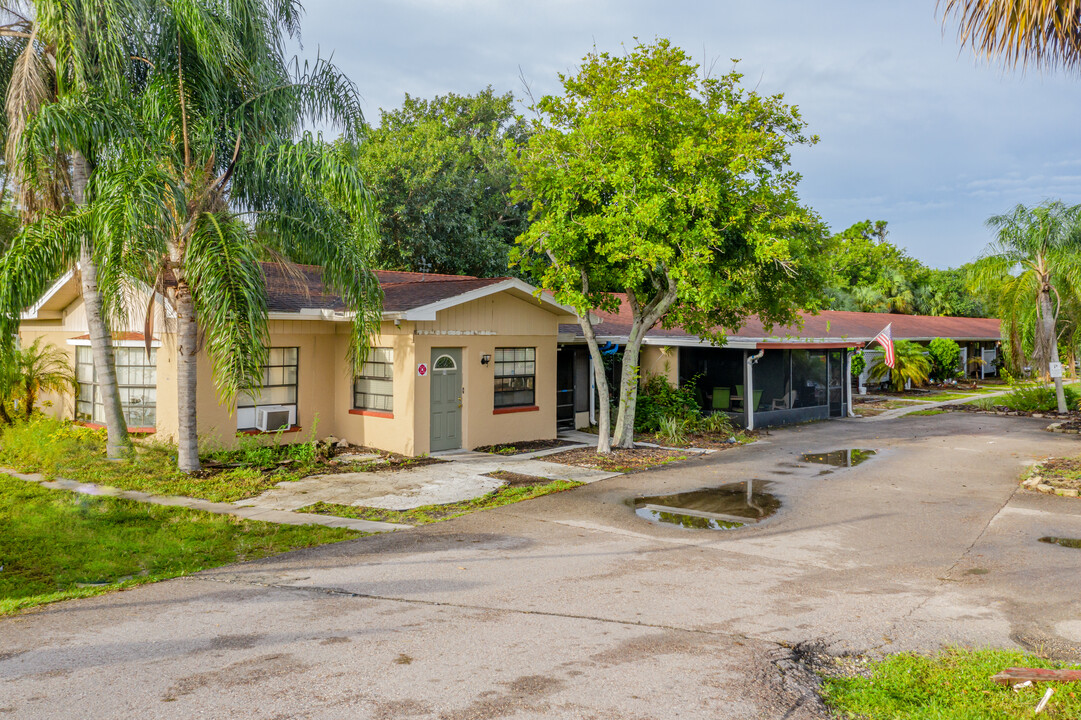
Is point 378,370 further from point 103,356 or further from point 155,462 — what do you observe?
point 103,356

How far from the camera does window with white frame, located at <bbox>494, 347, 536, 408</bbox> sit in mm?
16250

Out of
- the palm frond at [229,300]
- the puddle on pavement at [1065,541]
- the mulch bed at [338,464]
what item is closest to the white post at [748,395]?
the mulch bed at [338,464]

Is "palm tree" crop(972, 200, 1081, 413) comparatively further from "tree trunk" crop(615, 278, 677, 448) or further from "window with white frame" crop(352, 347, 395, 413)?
"window with white frame" crop(352, 347, 395, 413)

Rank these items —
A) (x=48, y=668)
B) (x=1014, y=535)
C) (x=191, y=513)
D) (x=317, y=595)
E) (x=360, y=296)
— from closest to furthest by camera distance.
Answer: (x=48, y=668) < (x=317, y=595) < (x=1014, y=535) < (x=191, y=513) < (x=360, y=296)

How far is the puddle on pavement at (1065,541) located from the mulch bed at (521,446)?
363 inches

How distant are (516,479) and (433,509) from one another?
7.99 feet

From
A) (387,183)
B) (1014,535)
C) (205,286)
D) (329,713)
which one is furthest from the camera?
(387,183)

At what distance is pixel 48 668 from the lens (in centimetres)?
506

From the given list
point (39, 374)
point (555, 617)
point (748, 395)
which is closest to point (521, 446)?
point (748, 395)

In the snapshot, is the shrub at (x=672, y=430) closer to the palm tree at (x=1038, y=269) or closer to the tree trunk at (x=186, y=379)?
the tree trunk at (x=186, y=379)

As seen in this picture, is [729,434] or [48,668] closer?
[48,668]

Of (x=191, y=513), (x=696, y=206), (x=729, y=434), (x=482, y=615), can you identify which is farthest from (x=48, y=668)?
(x=729, y=434)

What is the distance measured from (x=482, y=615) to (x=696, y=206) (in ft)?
29.7

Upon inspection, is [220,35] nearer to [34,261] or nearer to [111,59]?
[111,59]
